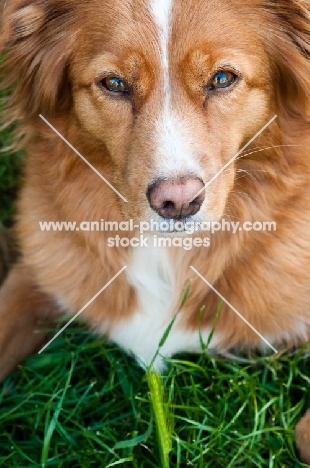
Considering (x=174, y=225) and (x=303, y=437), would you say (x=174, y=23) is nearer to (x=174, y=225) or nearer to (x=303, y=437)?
(x=174, y=225)

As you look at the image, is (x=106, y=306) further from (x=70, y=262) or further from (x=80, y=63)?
(x=80, y=63)

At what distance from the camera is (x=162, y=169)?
2287 mm

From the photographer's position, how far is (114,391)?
3100 millimetres

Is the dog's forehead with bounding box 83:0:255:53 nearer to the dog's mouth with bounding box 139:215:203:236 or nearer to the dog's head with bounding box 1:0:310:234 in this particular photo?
the dog's head with bounding box 1:0:310:234

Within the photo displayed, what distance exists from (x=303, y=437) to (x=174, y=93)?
1.49 m

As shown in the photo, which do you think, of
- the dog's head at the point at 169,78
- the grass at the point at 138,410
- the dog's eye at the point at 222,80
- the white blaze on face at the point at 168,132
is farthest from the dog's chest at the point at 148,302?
the dog's eye at the point at 222,80

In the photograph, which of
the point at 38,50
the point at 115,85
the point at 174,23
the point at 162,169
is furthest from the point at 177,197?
the point at 38,50

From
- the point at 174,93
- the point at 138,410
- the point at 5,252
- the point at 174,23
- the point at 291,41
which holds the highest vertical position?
the point at 174,23

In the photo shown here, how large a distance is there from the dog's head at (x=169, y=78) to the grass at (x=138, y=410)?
2.99 ft

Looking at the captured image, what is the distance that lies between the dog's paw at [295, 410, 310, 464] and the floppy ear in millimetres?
1314

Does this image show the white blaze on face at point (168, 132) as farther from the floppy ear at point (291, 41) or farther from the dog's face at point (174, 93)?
the floppy ear at point (291, 41)

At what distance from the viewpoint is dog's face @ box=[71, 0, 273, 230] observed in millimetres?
2312

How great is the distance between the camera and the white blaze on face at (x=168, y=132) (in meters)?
2.28

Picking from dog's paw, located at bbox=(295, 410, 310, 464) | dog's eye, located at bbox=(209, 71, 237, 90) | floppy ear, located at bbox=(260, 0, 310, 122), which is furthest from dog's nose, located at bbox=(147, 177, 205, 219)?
dog's paw, located at bbox=(295, 410, 310, 464)
